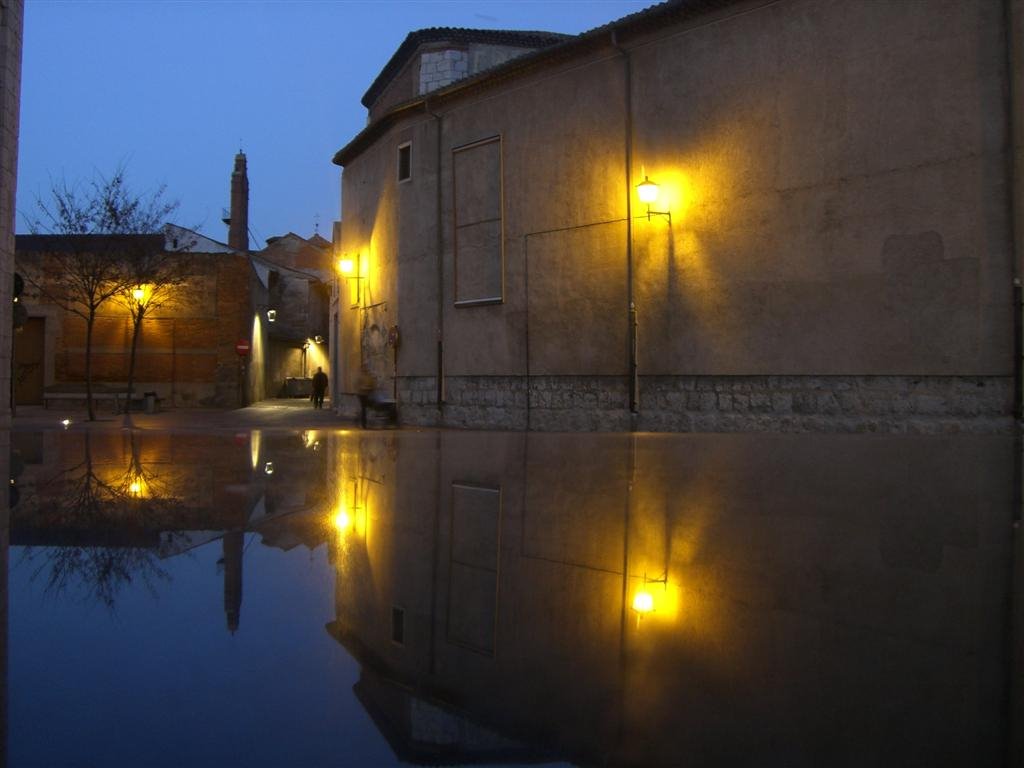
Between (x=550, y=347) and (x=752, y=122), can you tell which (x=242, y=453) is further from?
(x=752, y=122)

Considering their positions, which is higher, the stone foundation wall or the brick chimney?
the brick chimney

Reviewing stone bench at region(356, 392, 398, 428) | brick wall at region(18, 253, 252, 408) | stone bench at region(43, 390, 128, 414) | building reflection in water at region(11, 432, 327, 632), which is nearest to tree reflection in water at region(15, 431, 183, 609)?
building reflection in water at region(11, 432, 327, 632)

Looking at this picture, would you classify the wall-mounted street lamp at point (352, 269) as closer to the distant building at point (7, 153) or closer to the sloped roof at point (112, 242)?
the sloped roof at point (112, 242)

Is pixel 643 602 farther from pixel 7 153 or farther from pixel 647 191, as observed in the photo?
pixel 7 153

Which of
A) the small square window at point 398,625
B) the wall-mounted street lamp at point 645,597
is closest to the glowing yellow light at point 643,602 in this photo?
the wall-mounted street lamp at point 645,597

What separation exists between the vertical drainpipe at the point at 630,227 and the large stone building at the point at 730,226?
0.14 ft

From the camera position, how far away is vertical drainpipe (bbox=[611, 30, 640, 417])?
16875 mm

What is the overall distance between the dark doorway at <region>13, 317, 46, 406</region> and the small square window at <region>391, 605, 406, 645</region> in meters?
32.8

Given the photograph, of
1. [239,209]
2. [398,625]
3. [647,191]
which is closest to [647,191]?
[647,191]

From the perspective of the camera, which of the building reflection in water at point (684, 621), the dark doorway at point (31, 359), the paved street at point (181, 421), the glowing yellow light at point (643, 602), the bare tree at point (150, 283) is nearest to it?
the building reflection in water at point (684, 621)

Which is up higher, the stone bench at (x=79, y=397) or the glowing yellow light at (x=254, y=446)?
the stone bench at (x=79, y=397)

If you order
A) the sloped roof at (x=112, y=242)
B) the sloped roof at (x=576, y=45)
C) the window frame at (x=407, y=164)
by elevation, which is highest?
the sloped roof at (x=576, y=45)

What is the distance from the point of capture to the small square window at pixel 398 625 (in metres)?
3.03

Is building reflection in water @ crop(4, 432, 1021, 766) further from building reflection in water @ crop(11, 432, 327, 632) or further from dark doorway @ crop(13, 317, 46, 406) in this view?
dark doorway @ crop(13, 317, 46, 406)
